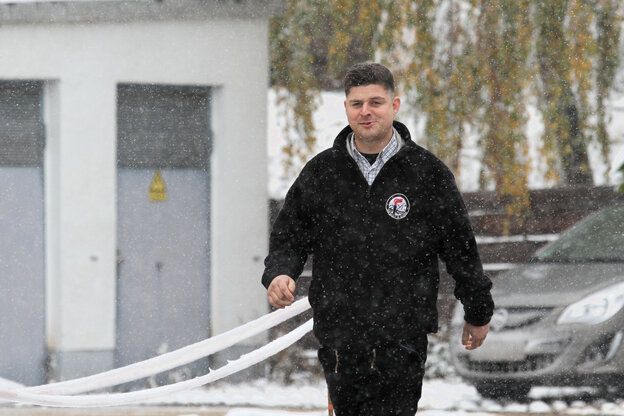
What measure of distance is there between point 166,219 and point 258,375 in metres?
1.59

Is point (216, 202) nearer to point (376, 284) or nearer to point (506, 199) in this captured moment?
point (506, 199)

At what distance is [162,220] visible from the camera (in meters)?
10.3

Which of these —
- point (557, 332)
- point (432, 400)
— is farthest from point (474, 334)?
point (432, 400)

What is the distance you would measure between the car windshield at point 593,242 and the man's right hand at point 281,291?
555 centimetres

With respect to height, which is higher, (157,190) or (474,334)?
(157,190)

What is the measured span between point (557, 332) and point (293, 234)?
4.90 metres

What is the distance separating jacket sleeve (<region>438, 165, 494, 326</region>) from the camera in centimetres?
395

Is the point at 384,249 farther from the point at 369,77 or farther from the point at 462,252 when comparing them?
the point at 369,77

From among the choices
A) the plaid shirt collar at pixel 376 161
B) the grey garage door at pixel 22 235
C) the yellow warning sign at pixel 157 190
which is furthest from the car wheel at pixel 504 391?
the plaid shirt collar at pixel 376 161

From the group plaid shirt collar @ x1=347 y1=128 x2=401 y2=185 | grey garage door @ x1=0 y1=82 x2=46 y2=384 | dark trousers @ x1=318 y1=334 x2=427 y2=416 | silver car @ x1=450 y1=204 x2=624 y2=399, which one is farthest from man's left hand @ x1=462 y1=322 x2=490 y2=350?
grey garage door @ x1=0 y1=82 x2=46 y2=384

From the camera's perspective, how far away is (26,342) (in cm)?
1012

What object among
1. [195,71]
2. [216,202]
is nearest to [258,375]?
[216,202]

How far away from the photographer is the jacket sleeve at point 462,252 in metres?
3.95

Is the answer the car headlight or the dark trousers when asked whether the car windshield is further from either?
the dark trousers
